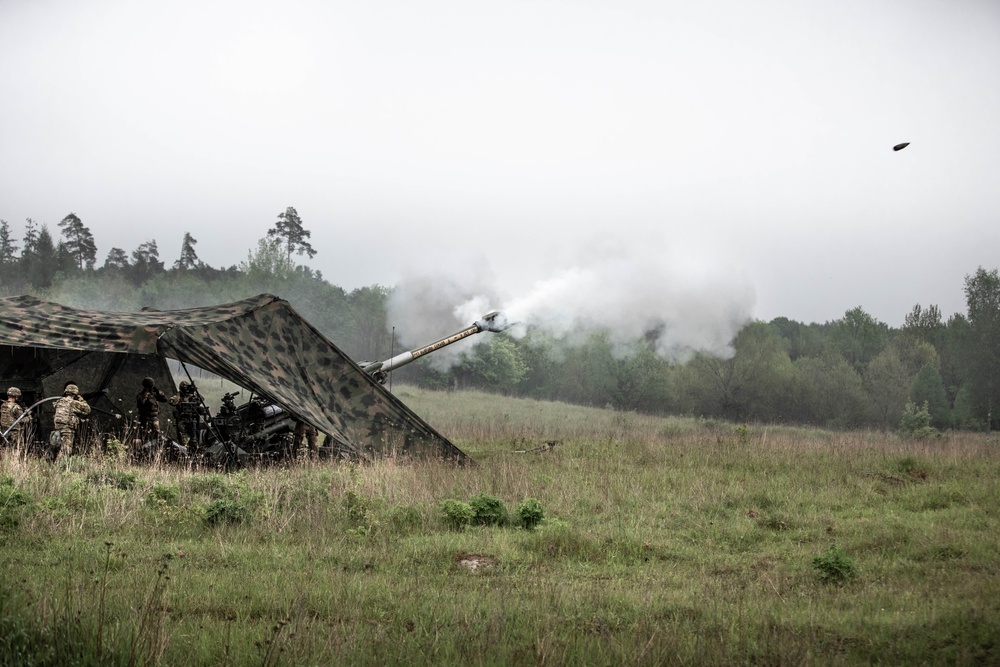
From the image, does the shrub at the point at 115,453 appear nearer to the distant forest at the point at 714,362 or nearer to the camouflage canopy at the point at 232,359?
the camouflage canopy at the point at 232,359

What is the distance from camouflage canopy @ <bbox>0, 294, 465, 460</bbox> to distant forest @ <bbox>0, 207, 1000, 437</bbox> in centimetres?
2703

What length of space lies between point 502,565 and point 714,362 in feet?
148

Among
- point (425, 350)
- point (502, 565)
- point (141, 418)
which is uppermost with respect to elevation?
point (425, 350)

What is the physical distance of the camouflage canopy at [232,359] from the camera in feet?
44.3

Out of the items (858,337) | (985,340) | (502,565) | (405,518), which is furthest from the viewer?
(858,337)

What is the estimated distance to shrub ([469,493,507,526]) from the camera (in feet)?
33.3

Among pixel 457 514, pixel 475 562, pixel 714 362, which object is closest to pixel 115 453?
pixel 457 514

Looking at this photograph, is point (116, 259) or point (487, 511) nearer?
point (487, 511)

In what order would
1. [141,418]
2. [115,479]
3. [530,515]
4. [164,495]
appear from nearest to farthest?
1. [164,495]
2. [530,515]
3. [115,479]
4. [141,418]

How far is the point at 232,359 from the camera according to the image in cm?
1382

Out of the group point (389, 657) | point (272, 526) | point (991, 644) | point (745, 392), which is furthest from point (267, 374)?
point (745, 392)

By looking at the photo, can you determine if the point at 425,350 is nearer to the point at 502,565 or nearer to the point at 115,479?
the point at 115,479

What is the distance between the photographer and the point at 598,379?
191 ft

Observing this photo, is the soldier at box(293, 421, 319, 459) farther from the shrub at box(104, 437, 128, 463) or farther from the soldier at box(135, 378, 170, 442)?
the shrub at box(104, 437, 128, 463)
